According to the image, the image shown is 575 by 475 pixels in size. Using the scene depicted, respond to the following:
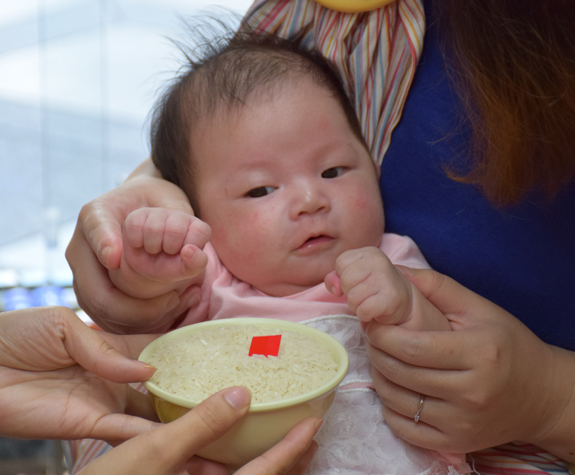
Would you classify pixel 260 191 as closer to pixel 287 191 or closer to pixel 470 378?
pixel 287 191

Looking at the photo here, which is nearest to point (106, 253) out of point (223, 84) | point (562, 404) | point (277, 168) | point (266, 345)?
point (266, 345)

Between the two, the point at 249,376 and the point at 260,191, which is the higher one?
the point at 260,191

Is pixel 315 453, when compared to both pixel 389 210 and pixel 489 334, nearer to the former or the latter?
pixel 489 334

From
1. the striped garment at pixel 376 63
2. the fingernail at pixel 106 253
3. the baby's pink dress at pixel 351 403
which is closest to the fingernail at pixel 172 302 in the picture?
the baby's pink dress at pixel 351 403

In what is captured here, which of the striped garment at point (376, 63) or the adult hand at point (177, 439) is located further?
the striped garment at point (376, 63)

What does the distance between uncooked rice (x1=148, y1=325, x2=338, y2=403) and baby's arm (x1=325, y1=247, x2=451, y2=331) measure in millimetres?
113

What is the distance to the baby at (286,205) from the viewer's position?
1.01m

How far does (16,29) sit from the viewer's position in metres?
3.14

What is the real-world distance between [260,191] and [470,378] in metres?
0.63

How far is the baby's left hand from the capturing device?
89cm

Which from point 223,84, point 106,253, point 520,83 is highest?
point 520,83

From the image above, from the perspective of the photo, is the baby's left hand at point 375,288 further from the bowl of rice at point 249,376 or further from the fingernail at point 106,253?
the fingernail at point 106,253

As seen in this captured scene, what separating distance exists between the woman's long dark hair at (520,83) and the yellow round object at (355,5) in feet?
1.00

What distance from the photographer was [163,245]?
0.92m
